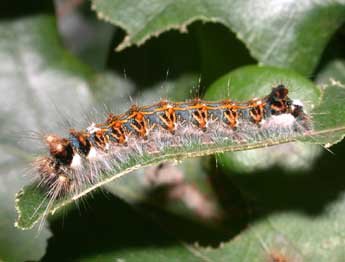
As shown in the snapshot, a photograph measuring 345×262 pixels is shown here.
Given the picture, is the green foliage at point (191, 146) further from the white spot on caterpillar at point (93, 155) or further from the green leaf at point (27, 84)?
the white spot on caterpillar at point (93, 155)

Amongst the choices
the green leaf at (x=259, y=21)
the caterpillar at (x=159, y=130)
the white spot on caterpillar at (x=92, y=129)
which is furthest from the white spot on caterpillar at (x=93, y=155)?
the green leaf at (x=259, y=21)

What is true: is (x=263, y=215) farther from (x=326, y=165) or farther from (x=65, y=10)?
(x=65, y=10)

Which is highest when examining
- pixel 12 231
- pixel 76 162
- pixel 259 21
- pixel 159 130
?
pixel 259 21

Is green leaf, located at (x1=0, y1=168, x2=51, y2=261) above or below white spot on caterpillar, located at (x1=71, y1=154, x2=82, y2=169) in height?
below

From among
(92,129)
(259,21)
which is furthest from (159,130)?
(259,21)

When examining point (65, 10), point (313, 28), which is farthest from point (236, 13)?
point (65, 10)

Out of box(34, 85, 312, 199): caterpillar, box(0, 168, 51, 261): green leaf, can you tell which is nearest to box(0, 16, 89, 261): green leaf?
box(0, 168, 51, 261): green leaf

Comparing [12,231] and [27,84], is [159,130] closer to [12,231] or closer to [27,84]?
[12,231]

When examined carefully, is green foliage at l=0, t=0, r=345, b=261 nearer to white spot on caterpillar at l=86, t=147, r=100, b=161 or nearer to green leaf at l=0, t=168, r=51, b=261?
green leaf at l=0, t=168, r=51, b=261
